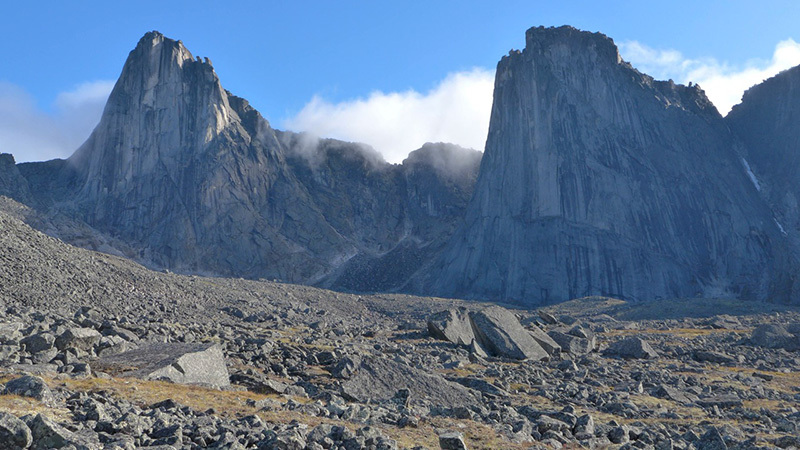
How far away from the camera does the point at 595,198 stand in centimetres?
12106

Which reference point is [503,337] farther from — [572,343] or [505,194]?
[505,194]

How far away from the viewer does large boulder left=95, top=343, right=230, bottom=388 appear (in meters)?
20.1

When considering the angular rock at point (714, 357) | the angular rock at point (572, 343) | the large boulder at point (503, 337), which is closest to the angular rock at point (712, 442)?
the large boulder at point (503, 337)

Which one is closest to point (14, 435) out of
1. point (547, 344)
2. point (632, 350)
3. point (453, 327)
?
point (453, 327)

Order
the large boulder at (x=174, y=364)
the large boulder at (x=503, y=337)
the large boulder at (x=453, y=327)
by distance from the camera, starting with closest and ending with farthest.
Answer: the large boulder at (x=174, y=364) < the large boulder at (x=503, y=337) < the large boulder at (x=453, y=327)

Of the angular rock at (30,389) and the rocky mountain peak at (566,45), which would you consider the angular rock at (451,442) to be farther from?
the rocky mountain peak at (566,45)

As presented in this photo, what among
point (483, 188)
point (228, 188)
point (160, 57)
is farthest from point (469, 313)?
point (160, 57)

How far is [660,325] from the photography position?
2721 inches

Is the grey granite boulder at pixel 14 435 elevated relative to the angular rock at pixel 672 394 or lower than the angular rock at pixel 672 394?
elevated

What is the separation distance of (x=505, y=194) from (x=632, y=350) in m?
87.5

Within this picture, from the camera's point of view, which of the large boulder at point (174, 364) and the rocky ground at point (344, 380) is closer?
the rocky ground at point (344, 380)

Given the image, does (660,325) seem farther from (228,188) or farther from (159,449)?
(228,188)

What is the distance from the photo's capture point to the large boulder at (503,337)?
122ft

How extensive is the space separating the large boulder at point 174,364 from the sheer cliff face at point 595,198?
3808 inches
